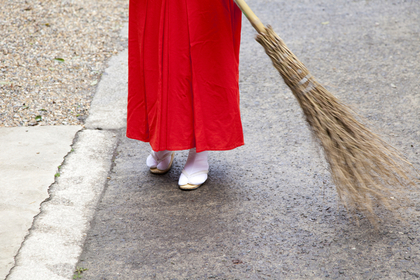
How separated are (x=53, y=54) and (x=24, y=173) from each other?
2004 mm

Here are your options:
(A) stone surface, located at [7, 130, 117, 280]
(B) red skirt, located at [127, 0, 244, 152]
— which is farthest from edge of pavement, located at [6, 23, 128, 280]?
(B) red skirt, located at [127, 0, 244, 152]

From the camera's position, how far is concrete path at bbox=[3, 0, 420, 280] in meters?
1.96

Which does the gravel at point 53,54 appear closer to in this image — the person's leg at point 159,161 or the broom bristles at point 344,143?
the person's leg at point 159,161

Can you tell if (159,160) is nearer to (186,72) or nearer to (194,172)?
(194,172)

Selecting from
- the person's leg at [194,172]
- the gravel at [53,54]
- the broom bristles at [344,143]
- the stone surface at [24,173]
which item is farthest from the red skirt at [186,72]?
the gravel at [53,54]

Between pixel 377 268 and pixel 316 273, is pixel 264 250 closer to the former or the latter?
pixel 316 273

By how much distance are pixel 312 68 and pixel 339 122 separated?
2.10m

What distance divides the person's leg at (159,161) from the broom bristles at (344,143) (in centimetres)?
95

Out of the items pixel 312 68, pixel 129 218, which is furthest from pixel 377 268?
pixel 312 68

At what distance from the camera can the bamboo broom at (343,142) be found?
207 centimetres

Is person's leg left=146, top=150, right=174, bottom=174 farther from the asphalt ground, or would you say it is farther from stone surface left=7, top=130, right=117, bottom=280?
stone surface left=7, top=130, right=117, bottom=280

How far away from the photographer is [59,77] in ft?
12.5

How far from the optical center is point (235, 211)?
235 centimetres

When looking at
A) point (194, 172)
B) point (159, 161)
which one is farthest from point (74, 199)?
point (194, 172)
